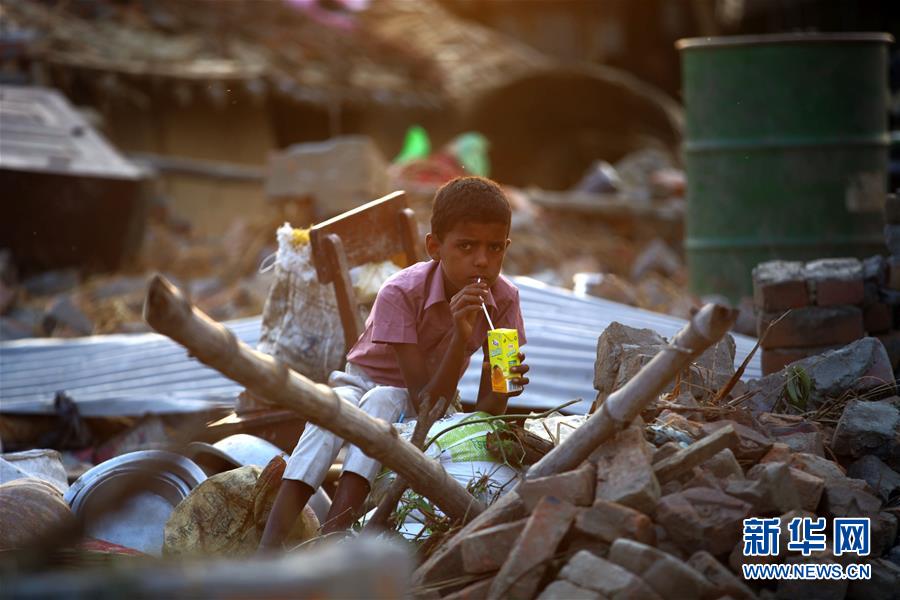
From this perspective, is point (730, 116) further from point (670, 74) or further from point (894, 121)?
point (670, 74)

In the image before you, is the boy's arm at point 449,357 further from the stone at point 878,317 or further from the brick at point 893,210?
the brick at point 893,210

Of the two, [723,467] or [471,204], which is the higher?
[471,204]

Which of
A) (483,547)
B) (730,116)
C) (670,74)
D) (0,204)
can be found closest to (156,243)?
(0,204)

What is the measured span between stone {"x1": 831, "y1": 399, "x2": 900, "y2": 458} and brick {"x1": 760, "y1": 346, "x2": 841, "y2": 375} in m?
1.23

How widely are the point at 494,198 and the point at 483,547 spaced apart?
116 cm

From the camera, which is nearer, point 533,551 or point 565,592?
point 565,592

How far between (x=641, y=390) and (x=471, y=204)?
966 mm

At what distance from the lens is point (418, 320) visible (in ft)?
12.2

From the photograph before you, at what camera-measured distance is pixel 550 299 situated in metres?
6.40

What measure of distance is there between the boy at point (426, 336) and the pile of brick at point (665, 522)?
46 cm

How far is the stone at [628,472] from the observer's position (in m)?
2.78

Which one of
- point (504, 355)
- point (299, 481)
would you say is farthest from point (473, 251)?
point (299, 481)

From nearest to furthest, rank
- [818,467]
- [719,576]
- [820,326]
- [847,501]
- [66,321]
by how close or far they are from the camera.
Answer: [719,576] → [847,501] → [818,467] → [820,326] → [66,321]

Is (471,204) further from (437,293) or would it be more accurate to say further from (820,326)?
(820,326)
